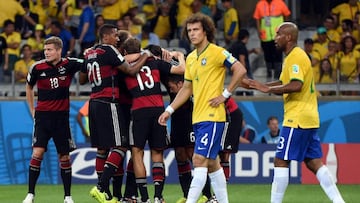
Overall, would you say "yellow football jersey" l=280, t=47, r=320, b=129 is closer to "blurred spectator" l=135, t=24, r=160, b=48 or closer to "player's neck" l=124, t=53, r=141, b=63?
"player's neck" l=124, t=53, r=141, b=63

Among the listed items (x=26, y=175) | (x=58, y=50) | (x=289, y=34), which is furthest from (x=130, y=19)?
(x=289, y=34)

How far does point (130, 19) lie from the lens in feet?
81.0

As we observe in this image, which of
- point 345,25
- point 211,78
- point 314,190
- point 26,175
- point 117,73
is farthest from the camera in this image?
point 345,25

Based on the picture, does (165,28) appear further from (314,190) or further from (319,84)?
(314,190)

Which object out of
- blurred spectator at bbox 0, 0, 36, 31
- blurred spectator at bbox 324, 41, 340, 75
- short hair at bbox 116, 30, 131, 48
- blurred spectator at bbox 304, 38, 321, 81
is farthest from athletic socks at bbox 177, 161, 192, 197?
blurred spectator at bbox 0, 0, 36, 31

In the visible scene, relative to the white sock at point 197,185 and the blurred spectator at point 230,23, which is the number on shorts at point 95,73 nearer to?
the white sock at point 197,185

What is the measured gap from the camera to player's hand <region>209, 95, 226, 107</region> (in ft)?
45.9

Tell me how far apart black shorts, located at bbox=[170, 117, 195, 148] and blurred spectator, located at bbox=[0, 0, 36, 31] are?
9.48 m

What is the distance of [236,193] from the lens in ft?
62.1

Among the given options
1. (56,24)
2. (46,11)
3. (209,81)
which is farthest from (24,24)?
(209,81)

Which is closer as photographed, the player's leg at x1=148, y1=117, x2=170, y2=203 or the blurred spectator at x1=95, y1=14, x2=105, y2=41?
the player's leg at x1=148, y1=117, x2=170, y2=203

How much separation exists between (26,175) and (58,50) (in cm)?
552

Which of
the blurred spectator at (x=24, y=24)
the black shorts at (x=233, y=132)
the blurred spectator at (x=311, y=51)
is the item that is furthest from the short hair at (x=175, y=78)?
the blurred spectator at (x=24, y=24)

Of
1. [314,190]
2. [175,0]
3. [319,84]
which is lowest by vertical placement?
[314,190]
